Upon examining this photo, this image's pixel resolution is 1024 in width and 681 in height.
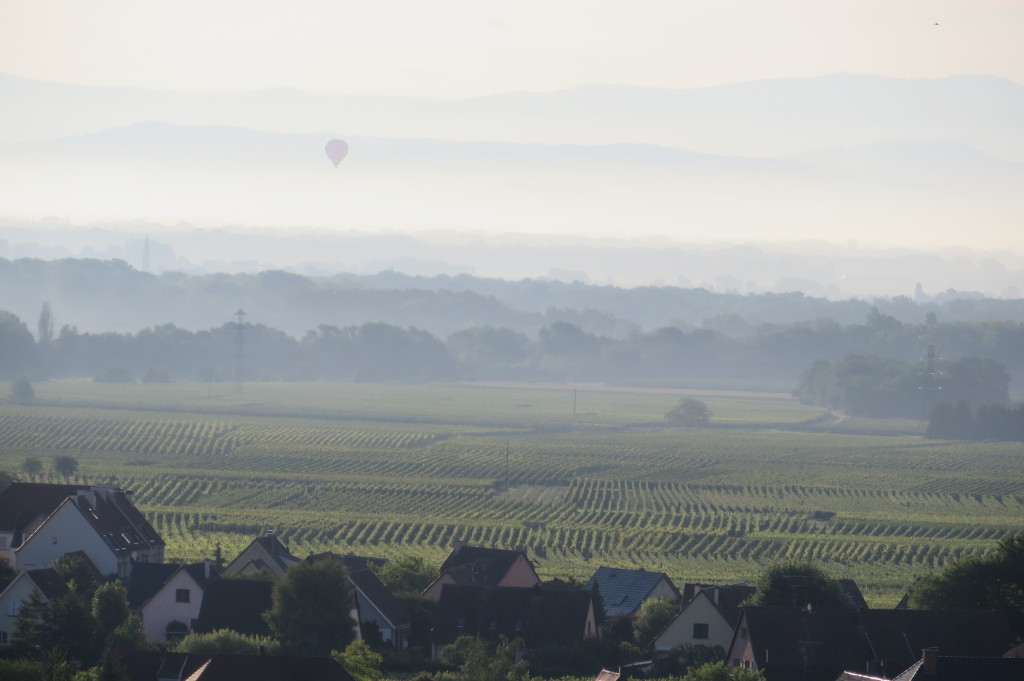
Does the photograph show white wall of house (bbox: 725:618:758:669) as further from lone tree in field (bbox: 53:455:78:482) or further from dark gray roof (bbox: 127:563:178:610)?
lone tree in field (bbox: 53:455:78:482)

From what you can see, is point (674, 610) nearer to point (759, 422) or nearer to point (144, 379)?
point (759, 422)

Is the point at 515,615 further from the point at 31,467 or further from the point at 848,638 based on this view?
Result: the point at 31,467

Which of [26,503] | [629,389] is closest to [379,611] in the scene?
[26,503]

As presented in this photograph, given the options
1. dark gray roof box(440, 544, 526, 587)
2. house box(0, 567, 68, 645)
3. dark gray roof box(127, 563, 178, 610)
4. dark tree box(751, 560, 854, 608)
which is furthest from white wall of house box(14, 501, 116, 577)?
dark tree box(751, 560, 854, 608)

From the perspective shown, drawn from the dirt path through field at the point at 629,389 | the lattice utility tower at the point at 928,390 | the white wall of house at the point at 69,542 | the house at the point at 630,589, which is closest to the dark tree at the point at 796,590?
the house at the point at 630,589

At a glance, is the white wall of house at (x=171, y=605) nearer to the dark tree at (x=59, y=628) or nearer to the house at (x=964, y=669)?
the dark tree at (x=59, y=628)
